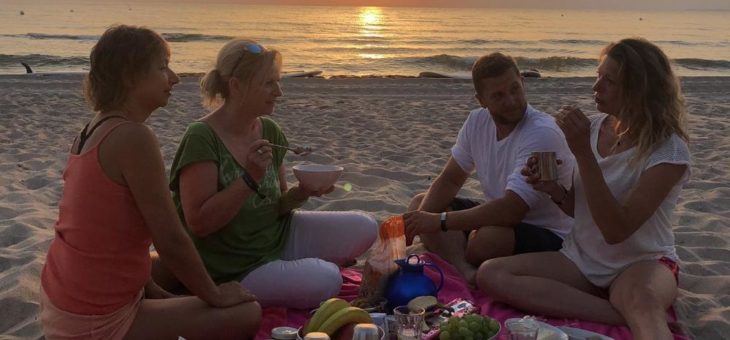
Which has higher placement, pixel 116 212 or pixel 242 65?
pixel 242 65

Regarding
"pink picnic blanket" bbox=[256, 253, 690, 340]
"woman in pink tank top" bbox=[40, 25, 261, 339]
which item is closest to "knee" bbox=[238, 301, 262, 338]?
"pink picnic blanket" bbox=[256, 253, 690, 340]

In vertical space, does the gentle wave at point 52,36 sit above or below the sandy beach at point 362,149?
below

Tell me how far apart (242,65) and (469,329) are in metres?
1.70

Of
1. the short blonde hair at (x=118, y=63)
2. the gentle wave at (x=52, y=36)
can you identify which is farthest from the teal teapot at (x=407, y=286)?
the gentle wave at (x=52, y=36)

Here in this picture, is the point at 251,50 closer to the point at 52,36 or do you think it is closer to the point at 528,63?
the point at 528,63

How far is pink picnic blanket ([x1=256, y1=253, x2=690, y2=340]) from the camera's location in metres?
3.53

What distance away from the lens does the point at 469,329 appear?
9.84 ft

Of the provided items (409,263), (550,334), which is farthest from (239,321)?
(550,334)

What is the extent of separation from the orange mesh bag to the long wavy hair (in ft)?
4.22

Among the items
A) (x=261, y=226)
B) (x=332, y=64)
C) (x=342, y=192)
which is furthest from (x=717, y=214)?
(x=332, y=64)

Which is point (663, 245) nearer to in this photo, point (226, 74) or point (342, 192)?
point (226, 74)

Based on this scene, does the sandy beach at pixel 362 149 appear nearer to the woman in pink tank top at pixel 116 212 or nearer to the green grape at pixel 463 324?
the woman in pink tank top at pixel 116 212

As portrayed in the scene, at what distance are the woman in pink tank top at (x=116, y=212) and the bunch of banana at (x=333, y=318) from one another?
603 millimetres

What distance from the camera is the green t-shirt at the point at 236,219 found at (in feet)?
11.5
